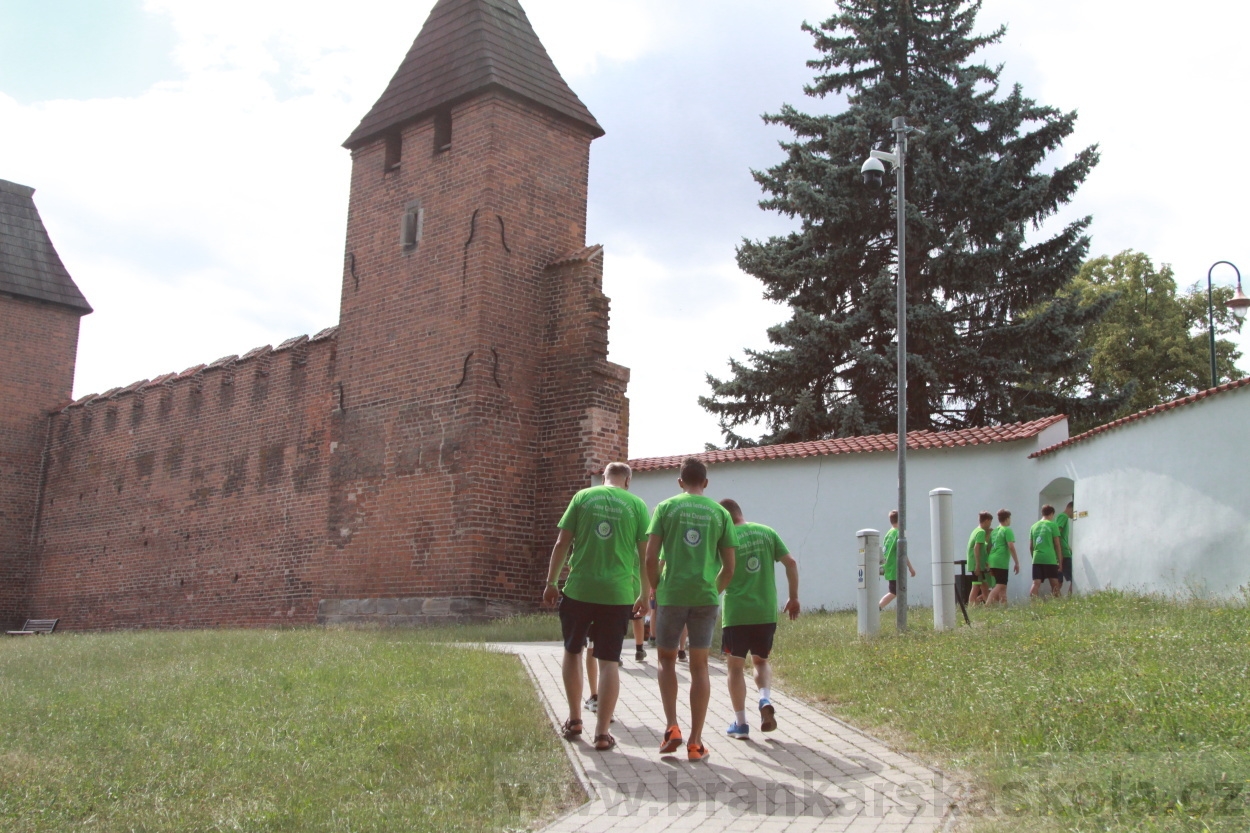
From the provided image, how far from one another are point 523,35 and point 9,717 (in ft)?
50.3

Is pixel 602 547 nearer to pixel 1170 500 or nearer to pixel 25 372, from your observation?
pixel 1170 500

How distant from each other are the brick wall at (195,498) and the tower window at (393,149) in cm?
317

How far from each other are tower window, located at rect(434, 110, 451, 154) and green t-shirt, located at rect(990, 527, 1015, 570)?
10.7 m

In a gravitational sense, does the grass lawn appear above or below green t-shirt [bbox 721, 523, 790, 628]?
below

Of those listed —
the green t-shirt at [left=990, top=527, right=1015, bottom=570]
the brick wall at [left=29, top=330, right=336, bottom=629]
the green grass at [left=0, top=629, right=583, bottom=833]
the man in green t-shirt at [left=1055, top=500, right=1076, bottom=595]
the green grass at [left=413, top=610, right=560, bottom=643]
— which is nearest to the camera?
the green grass at [left=0, top=629, right=583, bottom=833]

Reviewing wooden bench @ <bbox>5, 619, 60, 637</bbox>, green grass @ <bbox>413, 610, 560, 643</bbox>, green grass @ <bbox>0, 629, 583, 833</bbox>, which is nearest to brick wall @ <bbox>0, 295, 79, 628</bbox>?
wooden bench @ <bbox>5, 619, 60, 637</bbox>

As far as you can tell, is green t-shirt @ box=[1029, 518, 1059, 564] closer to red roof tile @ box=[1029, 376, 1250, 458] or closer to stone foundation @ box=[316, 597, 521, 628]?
red roof tile @ box=[1029, 376, 1250, 458]

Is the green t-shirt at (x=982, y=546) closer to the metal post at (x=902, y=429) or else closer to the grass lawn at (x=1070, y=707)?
the metal post at (x=902, y=429)

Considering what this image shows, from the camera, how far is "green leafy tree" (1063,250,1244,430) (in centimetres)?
3134

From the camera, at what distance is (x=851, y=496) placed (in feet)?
58.9

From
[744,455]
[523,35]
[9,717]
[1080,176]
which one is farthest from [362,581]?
[1080,176]

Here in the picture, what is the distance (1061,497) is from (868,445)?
3041 millimetres

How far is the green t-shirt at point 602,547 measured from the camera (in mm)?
6691

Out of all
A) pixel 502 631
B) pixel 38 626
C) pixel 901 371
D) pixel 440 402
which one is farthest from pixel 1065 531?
pixel 38 626
